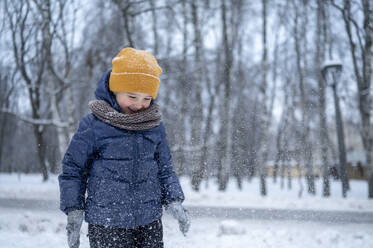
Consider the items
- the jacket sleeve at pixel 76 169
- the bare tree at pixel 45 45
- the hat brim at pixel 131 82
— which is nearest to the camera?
the jacket sleeve at pixel 76 169

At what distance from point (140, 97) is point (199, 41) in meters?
9.25

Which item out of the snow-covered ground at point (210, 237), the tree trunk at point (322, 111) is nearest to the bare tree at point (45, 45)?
the snow-covered ground at point (210, 237)

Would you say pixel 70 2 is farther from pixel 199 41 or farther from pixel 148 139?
pixel 148 139

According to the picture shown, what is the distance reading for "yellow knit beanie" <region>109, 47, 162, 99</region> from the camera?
5.71 ft

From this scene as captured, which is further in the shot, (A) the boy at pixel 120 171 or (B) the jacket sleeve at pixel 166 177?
(B) the jacket sleeve at pixel 166 177

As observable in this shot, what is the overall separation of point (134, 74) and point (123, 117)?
28 cm

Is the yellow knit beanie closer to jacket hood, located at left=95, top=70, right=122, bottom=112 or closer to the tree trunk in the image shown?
jacket hood, located at left=95, top=70, right=122, bottom=112

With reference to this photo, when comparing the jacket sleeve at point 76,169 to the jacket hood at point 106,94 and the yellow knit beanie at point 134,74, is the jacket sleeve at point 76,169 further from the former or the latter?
the yellow knit beanie at point 134,74

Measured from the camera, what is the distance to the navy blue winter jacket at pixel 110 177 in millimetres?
1567

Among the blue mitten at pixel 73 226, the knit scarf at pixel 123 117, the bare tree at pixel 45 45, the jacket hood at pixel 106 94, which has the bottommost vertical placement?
the blue mitten at pixel 73 226

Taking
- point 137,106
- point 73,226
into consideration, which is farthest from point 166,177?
point 73,226

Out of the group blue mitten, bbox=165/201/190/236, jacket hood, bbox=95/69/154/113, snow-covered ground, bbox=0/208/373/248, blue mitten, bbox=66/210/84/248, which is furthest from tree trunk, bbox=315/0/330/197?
blue mitten, bbox=66/210/84/248

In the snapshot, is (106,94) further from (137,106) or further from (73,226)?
(73,226)

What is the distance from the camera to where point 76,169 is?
160cm
